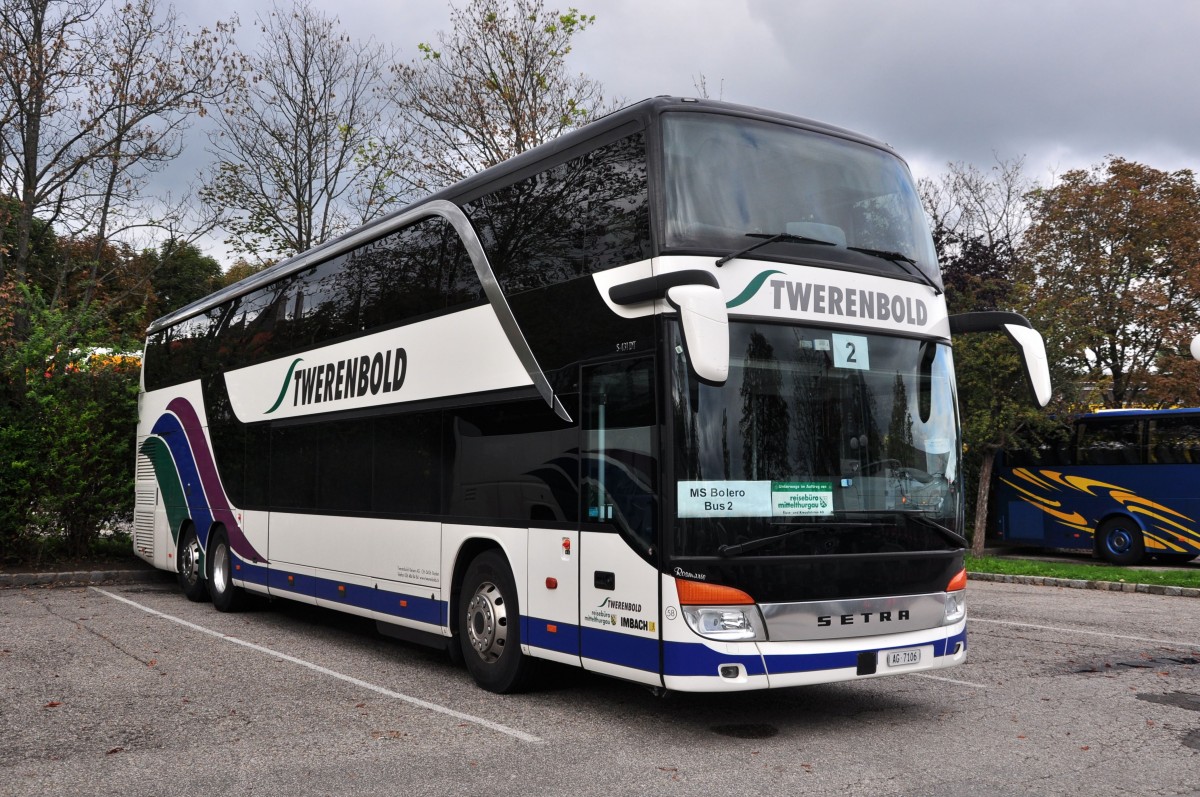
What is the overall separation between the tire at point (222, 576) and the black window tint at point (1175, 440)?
1903 cm

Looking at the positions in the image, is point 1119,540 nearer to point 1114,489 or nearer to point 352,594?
point 1114,489

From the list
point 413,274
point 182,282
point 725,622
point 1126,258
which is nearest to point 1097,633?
point 725,622

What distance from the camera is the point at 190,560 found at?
50.8 ft

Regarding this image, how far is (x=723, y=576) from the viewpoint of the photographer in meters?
6.80

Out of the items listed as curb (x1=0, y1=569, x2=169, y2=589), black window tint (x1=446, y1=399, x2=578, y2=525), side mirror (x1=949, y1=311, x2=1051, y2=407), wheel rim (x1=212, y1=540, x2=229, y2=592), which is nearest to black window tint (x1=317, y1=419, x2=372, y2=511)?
black window tint (x1=446, y1=399, x2=578, y2=525)

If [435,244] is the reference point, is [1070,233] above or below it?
above

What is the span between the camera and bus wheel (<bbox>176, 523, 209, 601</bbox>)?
1507 cm

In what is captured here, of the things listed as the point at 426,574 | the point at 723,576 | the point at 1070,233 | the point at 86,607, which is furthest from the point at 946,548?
the point at 1070,233

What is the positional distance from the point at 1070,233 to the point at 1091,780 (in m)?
31.9

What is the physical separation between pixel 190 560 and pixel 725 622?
10.9m

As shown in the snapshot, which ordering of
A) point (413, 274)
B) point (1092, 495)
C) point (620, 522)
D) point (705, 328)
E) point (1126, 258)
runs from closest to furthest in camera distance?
point (705, 328) → point (620, 522) → point (413, 274) → point (1092, 495) → point (1126, 258)

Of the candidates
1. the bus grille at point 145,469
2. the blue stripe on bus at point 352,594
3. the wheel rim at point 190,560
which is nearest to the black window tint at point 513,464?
the blue stripe on bus at point 352,594

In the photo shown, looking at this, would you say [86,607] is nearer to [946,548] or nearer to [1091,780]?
[946,548]

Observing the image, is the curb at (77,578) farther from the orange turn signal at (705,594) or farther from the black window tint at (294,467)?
the orange turn signal at (705,594)
